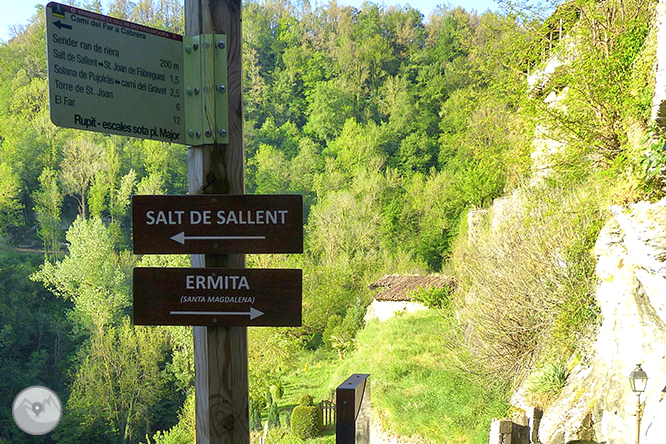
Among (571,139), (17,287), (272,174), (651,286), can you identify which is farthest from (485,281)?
(272,174)

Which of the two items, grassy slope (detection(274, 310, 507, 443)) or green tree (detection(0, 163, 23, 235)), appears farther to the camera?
green tree (detection(0, 163, 23, 235))

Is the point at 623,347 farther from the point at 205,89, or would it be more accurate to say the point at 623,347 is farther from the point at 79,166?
the point at 79,166

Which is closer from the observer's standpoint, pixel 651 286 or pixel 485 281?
pixel 651 286

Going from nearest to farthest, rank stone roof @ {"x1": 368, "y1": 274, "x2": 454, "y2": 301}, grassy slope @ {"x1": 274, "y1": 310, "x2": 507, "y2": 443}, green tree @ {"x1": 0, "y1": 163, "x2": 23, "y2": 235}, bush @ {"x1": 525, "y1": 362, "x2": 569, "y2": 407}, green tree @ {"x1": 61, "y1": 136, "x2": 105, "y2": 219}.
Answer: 1. bush @ {"x1": 525, "y1": 362, "x2": 569, "y2": 407}
2. grassy slope @ {"x1": 274, "y1": 310, "x2": 507, "y2": 443}
3. stone roof @ {"x1": 368, "y1": 274, "x2": 454, "y2": 301}
4. green tree @ {"x1": 0, "y1": 163, "x2": 23, "y2": 235}
5. green tree @ {"x1": 61, "y1": 136, "x2": 105, "y2": 219}

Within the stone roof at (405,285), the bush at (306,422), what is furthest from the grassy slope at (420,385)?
the stone roof at (405,285)

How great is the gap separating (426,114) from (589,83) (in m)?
36.0

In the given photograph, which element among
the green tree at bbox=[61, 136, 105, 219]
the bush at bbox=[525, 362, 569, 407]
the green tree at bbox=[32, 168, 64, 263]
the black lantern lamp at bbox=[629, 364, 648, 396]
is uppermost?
the green tree at bbox=[61, 136, 105, 219]

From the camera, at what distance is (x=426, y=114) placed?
144ft

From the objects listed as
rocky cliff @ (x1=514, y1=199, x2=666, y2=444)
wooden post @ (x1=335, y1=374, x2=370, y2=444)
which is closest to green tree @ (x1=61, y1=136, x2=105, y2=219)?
rocky cliff @ (x1=514, y1=199, x2=666, y2=444)

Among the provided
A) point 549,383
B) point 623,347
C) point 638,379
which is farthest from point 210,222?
point 549,383

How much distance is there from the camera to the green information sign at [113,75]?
1616mm

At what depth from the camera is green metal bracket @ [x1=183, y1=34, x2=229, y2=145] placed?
71.7 inches

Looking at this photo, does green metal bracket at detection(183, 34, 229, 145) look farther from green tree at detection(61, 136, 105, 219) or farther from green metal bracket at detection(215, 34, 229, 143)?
green tree at detection(61, 136, 105, 219)

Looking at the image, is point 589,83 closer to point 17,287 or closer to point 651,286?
point 651,286
